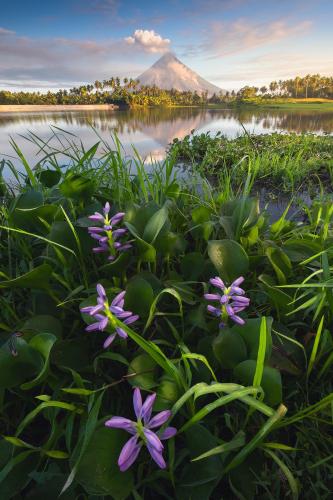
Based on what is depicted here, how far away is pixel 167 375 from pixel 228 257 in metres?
0.34

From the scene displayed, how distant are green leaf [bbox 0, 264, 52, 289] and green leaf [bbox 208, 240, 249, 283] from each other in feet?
1.29

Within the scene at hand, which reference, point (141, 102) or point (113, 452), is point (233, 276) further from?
point (141, 102)

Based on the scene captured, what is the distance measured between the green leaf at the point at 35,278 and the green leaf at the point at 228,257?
394mm

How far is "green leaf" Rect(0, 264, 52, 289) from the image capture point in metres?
0.65

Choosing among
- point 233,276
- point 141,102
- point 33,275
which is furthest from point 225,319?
point 141,102

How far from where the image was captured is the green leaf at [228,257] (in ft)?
2.56

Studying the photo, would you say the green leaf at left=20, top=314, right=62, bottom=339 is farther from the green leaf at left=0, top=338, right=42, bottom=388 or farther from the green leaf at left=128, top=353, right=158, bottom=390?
the green leaf at left=128, top=353, right=158, bottom=390

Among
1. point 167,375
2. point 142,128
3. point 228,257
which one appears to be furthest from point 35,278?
point 142,128

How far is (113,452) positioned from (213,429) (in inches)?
10.2

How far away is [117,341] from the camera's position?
0.68 m

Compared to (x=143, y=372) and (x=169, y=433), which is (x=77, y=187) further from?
(x=169, y=433)

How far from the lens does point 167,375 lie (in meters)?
0.60

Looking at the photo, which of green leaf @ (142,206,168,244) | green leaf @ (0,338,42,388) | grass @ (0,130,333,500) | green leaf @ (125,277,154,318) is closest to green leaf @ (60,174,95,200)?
grass @ (0,130,333,500)

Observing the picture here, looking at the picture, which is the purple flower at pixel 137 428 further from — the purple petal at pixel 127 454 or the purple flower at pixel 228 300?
the purple flower at pixel 228 300
